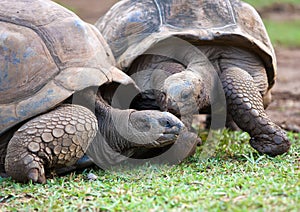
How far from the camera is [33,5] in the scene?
14.6 ft

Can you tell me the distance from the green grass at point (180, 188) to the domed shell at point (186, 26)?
99 centimetres

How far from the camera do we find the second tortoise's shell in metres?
3.94

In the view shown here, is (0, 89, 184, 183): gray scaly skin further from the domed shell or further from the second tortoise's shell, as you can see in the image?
the domed shell

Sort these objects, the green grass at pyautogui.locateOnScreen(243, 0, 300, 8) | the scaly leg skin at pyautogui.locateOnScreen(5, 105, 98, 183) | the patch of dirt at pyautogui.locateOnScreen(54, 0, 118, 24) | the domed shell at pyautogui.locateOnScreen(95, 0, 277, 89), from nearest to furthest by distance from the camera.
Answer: the scaly leg skin at pyautogui.locateOnScreen(5, 105, 98, 183) < the domed shell at pyautogui.locateOnScreen(95, 0, 277, 89) < the patch of dirt at pyautogui.locateOnScreen(54, 0, 118, 24) < the green grass at pyautogui.locateOnScreen(243, 0, 300, 8)

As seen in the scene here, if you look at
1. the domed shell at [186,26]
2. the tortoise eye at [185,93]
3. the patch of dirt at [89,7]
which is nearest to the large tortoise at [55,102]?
the tortoise eye at [185,93]

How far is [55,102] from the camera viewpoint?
3.94 meters

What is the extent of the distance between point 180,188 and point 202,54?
A: 1.70 metres

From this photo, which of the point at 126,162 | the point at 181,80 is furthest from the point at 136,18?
the point at 126,162

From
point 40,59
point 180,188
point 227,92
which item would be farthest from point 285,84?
point 180,188

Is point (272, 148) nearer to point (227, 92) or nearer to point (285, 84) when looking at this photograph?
point (227, 92)

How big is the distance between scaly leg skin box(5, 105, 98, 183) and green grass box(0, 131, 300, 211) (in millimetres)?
99

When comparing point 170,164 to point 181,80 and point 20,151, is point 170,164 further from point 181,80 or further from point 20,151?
point 20,151

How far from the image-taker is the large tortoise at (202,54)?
448 centimetres

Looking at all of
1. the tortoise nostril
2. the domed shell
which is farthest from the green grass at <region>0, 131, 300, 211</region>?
the domed shell
